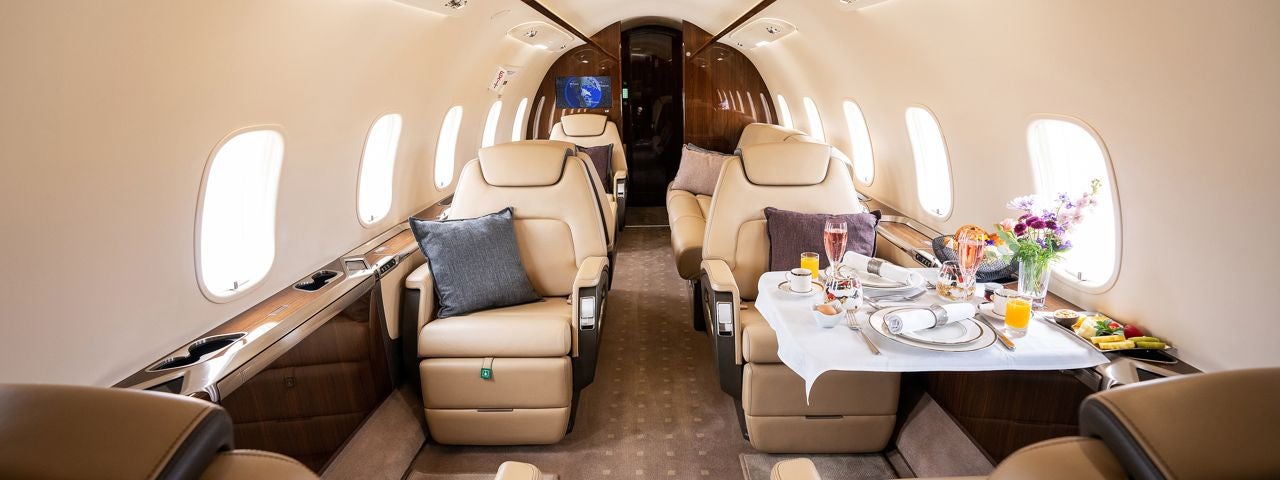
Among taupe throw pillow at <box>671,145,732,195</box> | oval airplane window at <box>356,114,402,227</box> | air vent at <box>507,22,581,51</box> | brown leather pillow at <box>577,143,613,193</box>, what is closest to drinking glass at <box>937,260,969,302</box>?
oval airplane window at <box>356,114,402,227</box>

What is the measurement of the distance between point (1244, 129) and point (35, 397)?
2.21 m

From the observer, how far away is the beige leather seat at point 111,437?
1.93 feet

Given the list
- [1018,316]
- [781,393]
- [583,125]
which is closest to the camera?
[1018,316]

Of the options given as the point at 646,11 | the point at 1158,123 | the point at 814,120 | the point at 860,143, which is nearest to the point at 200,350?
the point at 1158,123

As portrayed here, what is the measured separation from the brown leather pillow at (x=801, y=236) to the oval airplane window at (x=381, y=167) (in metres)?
2.37

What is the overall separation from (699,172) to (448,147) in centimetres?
222

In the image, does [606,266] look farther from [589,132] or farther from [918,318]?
[589,132]

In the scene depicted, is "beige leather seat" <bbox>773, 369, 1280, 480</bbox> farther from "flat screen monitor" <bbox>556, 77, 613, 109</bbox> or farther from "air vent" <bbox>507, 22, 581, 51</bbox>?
"flat screen monitor" <bbox>556, 77, 613, 109</bbox>

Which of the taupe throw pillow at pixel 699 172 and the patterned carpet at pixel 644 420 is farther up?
the taupe throw pillow at pixel 699 172

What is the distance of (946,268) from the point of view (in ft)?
6.77

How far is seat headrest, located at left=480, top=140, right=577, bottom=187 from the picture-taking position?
3.15 m

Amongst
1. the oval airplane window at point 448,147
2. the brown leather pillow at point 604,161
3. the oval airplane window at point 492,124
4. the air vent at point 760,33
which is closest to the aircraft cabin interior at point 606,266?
the air vent at point 760,33

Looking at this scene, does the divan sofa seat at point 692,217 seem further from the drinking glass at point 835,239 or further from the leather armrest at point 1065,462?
the leather armrest at point 1065,462

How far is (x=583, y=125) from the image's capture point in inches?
288
